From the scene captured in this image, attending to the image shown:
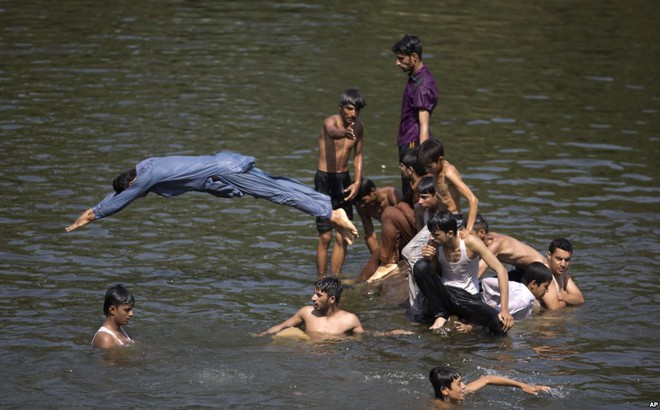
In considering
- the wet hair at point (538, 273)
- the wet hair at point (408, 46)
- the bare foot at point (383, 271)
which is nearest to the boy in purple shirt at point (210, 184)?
the bare foot at point (383, 271)

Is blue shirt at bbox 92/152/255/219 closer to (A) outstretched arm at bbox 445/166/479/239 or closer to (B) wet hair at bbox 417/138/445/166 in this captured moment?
(B) wet hair at bbox 417/138/445/166

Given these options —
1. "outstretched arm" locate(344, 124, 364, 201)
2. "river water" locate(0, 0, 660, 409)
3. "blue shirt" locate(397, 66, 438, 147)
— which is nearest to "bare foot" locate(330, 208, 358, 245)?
"outstretched arm" locate(344, 124, 364, 201)

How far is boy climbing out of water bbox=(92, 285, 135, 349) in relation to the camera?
35.8ft

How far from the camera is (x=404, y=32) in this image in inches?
1005

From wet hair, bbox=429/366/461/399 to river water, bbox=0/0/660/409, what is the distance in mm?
229

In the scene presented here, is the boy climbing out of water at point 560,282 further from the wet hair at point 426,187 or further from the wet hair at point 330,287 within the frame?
the wet hair at point 330,287

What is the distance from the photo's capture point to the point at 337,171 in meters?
13.4

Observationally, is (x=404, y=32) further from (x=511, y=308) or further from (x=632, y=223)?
(x=511, y=308)

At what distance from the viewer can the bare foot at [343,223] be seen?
1295cm

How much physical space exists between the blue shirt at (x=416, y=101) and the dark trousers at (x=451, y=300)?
6.26 ft

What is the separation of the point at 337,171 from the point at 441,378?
424 cm

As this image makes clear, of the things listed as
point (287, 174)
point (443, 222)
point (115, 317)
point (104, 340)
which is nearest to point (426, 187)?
point (443, 222)

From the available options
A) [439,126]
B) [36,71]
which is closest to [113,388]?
[439,126]

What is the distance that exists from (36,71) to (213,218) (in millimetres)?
8075
